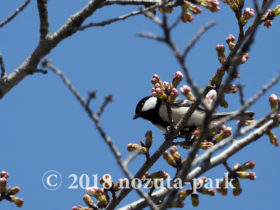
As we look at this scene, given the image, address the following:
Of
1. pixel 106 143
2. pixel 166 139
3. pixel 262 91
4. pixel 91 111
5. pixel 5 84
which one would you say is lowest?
pixel 262 91

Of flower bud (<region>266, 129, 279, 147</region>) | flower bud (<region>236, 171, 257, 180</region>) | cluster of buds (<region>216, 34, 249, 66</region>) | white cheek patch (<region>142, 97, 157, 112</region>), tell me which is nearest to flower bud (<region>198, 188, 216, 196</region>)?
flower bud (<region>236, 171, 257, 180</region>)

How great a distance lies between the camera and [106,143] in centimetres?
244

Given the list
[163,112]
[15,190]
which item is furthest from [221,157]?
[163,112]

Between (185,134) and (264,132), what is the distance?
6.49 feet

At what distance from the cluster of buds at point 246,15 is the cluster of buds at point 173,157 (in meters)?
1.56

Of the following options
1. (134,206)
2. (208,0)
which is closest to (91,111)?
(134,206)

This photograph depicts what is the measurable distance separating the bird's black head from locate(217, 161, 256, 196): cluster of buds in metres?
2.76

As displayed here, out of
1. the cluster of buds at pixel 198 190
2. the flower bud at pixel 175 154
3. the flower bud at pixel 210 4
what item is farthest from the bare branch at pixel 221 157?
the flower bud at pixel 210 4

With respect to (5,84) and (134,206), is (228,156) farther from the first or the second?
(5,84)

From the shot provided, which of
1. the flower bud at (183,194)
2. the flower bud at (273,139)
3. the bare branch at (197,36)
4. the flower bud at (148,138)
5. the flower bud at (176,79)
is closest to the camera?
the bare branch at (197,36)

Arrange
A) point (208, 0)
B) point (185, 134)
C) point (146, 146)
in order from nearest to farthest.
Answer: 1. point (208, 0)
2. point (146, 146)
3. point (185, 134)

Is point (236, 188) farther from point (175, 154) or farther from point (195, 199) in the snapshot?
point (175, 154)

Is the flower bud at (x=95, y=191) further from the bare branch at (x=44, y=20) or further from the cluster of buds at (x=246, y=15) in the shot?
the cluster of buds at (x=246, y=15)

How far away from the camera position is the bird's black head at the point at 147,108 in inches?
268
